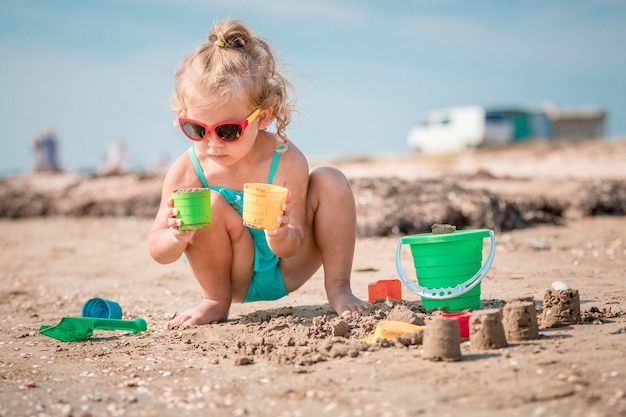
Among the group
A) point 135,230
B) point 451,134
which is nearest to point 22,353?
point 135,230

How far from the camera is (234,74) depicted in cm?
378

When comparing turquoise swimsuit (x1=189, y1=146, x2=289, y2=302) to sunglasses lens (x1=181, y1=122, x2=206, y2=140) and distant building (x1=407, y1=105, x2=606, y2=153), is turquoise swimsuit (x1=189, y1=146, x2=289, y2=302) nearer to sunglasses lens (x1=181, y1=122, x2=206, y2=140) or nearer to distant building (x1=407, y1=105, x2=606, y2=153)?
sunglasses lens (x1=181, y1=122, x2=206, y2=140)

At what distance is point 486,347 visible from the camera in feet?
9.11

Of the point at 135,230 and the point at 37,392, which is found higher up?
the point at 135,230

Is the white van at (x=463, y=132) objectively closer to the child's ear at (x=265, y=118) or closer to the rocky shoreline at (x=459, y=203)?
the rocky shoreline at (x=459, y=203)

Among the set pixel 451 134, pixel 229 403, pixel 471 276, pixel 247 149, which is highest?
pixel 451 134

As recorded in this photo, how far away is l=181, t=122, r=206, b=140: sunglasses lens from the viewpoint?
3717 mm

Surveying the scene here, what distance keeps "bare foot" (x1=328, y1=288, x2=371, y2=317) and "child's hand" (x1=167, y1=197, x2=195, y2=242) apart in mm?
818

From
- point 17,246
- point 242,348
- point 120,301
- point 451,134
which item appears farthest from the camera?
point 451,134

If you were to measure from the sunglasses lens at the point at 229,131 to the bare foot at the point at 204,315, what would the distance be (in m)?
0.88

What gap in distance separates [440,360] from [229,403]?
78cm

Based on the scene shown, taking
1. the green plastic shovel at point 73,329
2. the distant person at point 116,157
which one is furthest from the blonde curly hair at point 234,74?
the distant person at point 116,157

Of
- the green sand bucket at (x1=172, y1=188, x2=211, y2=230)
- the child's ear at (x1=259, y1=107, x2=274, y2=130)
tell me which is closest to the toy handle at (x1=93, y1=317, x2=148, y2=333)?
the green sand bucket at (x1=172, y1=188, x2=211, y2=230)

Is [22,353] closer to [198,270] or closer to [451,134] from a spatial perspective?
[198,270]
